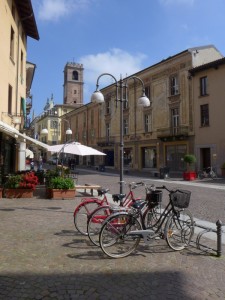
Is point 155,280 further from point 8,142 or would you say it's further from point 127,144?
point 127,144

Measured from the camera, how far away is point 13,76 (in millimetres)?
16906

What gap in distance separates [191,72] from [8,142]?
715 inches

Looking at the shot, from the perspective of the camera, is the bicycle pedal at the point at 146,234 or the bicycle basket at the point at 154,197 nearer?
the bicycle pedal at the point at 146,234

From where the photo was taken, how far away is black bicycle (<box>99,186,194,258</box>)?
547 centimetres

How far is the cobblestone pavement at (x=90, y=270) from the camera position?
3.96m

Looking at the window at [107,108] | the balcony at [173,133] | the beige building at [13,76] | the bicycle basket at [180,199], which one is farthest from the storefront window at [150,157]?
the bicycle basket at [180,199]

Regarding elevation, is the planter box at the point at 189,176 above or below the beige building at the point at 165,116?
below

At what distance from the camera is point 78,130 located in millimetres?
53750

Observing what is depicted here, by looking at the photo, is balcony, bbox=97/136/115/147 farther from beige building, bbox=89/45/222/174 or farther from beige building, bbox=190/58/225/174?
beige building, bbox=190/58/225/174

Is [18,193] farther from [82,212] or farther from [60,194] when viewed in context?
[82,212]

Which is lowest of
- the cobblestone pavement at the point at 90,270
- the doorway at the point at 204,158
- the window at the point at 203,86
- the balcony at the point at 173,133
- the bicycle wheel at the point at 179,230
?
the cobblestone pavement at the point at 90,270

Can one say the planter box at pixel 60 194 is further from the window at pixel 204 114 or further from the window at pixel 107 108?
the window at pixel 107 108

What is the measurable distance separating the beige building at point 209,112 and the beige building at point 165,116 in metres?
0.72

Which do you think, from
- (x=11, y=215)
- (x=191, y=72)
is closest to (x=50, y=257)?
(x=11, y=215)
